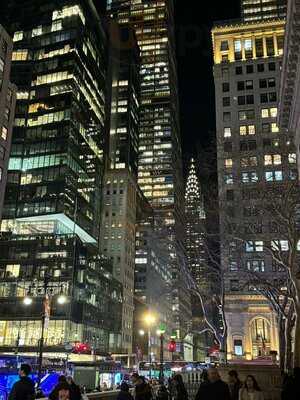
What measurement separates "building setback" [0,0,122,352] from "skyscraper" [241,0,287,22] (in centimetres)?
4940

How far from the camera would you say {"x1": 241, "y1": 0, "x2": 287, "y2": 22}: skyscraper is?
146000 millimetres

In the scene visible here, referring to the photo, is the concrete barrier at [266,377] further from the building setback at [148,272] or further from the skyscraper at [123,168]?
the building setback at [148,272]

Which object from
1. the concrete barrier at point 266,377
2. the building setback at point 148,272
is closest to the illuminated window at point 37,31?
the building setback at point 148,272

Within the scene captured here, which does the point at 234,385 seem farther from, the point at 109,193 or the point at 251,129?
the point at 109,193

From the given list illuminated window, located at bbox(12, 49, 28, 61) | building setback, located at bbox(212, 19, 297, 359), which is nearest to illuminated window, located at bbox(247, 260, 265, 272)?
building setback, located at bbox(212, 19, 297, 359)

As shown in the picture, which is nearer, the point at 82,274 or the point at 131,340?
the point at 82,274

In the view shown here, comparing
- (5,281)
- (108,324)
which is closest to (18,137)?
(5,281)

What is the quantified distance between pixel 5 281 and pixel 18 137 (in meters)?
38.9

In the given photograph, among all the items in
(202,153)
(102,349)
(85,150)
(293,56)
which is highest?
(85,150)

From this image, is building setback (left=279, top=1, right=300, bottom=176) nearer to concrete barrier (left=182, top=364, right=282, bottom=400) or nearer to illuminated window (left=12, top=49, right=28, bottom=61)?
concrete barrier (left=182, top=364, right=282, bottom=400)

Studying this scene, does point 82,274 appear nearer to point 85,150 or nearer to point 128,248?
point 85,150

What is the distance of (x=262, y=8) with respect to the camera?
154m

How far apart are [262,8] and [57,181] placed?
92.5m

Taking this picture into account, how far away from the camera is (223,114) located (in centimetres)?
7781
